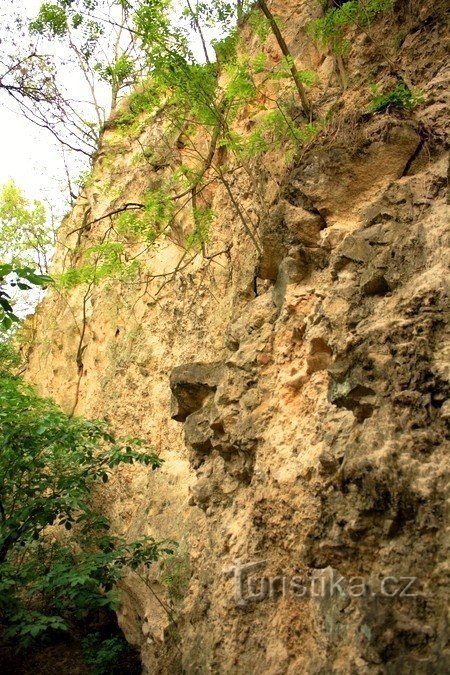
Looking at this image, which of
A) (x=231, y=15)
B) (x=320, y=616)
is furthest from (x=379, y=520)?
(x=231, y=15)

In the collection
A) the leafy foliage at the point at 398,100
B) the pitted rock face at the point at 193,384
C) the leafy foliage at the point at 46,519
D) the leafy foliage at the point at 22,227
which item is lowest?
the leafy foliage at the point at 46,519

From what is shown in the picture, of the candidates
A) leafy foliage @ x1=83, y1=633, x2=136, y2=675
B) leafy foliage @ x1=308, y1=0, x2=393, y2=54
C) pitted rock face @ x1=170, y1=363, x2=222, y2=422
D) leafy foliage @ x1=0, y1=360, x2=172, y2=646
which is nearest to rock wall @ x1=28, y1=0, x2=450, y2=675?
pitted rock face @ x1=170, y1=363, x2=222, y2=422

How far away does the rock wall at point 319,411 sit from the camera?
10.1 ft

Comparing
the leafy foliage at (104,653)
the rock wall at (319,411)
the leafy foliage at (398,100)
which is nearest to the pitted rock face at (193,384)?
the rock wall at (319,411)

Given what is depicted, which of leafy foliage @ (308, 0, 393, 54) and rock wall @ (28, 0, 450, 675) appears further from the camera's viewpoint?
leafy foliage @ (308, 0, 393, 54)

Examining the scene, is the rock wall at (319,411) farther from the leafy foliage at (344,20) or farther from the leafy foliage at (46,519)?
the leafy foliage at (46,519)

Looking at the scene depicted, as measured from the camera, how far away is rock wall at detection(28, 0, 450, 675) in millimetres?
3080

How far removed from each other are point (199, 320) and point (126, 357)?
1914 millimetres

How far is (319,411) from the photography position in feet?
14.2

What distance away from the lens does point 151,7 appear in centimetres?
567

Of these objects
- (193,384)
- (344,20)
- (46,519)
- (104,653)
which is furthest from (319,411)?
(104,653)

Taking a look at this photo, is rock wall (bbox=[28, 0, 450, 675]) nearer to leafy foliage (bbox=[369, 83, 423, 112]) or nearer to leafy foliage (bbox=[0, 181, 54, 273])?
leafy foliage (bbox=[369, 83, 423, 112])

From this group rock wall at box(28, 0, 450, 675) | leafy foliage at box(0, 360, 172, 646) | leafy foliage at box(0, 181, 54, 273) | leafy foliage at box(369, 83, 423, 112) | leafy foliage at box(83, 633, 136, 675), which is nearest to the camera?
rock wall at box(28, 0, 450, 675)

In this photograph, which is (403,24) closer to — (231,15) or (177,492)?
(231,15)
